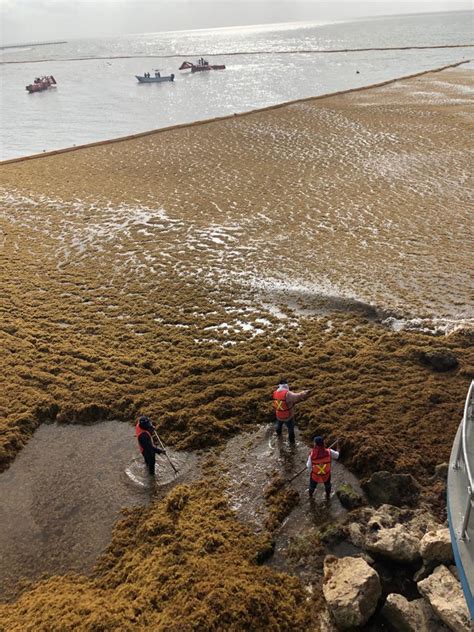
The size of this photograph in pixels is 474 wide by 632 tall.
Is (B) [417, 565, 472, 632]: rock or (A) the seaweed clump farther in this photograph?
(A) the seaweed clump

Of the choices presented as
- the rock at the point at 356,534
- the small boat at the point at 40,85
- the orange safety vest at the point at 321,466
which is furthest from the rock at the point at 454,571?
the small boat at the point at 40,85

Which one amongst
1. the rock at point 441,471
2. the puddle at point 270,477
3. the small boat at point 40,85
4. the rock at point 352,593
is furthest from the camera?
the small boat at point 40,85

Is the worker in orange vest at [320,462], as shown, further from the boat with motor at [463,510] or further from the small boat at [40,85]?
the small boat at [40,85]

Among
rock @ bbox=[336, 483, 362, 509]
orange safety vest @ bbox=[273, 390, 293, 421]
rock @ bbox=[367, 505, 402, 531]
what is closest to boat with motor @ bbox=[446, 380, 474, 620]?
rock @ bbox=[367, 505, 402, 531]

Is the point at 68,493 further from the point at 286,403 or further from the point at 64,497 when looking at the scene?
the point at 286,403

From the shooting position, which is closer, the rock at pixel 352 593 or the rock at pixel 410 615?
the rock at pixel 410 615

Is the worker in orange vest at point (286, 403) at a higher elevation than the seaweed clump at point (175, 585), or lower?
higher

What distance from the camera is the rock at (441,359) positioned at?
38.6 feet

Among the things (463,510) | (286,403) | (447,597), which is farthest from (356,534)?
(286,403)

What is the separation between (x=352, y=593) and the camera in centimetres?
668

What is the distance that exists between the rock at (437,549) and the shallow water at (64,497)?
16.2ft

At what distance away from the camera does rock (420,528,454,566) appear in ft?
22.6

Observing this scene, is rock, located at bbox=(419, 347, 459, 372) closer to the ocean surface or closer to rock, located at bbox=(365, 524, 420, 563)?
rock, located at bbox=(365, 524, 420, 563)

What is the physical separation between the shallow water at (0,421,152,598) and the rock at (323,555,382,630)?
12.7 ft
